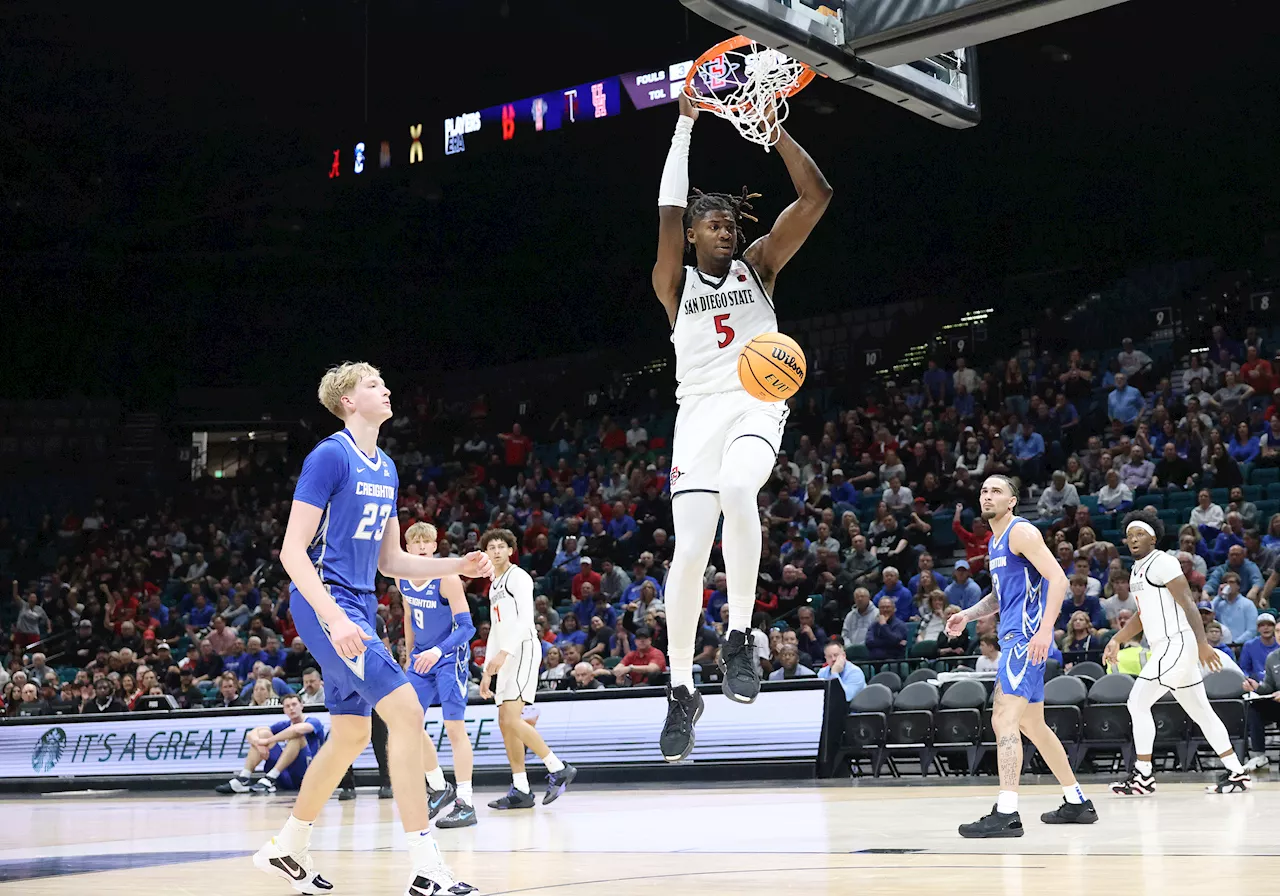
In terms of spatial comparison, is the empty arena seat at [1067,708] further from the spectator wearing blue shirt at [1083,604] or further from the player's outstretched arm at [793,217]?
the player's outstretched arm at [793,217]

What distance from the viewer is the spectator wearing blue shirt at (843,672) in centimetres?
1386

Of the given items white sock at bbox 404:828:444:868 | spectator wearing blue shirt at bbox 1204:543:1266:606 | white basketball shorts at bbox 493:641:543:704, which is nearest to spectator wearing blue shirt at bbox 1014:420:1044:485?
spectator wearing blue shirt at bbox 1204:543:1266:606

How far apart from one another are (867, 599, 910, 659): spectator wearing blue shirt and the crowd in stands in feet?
0.08

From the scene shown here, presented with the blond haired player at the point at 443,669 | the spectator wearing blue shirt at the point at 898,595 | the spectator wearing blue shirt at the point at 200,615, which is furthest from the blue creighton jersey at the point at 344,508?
the spectator wearing blue shirt at the point at 200,615

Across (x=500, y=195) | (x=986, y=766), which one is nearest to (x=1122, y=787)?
(x=986, y=766)

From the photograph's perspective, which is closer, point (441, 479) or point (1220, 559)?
point (1220, 559)

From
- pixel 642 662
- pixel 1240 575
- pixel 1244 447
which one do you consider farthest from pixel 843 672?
pixel 1244 447

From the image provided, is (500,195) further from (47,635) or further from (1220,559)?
(1220,559)

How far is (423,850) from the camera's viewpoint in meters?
5.68

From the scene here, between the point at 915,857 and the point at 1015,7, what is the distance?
4.23m

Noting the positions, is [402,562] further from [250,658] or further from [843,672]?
[250,658]

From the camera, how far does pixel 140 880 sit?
22.1ft

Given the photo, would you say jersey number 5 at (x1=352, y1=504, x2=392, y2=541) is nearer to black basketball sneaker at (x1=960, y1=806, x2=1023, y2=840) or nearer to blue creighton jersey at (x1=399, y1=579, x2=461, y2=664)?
black basketball sneaker at (x1=960, y1=806, x2=1023, y2=840)

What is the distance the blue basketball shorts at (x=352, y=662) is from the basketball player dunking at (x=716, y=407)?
128 centimetres
